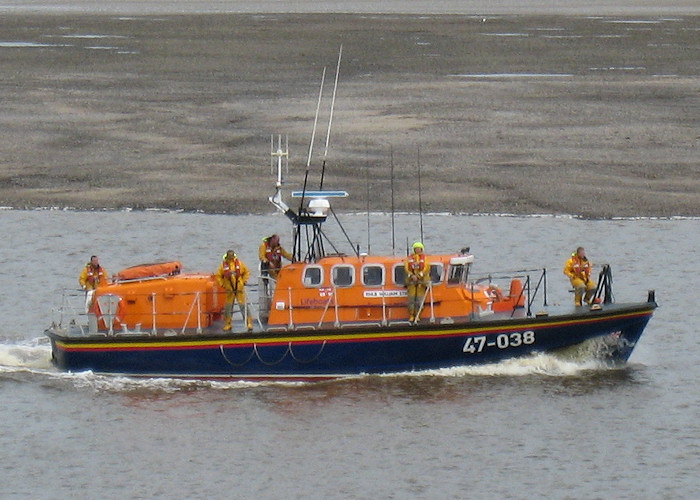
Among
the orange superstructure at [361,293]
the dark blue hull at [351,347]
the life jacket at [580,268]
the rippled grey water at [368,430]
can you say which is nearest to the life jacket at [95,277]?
the dark blue hull at [351,347]

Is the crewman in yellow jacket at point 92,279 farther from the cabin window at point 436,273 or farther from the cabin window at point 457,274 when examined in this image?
the cabin window at point 457,274

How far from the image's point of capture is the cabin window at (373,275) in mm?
25391

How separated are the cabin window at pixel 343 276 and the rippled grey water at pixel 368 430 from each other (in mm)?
1657

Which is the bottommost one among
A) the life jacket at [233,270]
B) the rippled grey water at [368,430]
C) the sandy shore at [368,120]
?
the rippled grey water at [368,430]

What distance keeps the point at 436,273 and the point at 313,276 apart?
6.77 feet

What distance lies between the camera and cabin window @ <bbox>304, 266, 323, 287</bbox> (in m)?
25.4

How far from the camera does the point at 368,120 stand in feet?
154

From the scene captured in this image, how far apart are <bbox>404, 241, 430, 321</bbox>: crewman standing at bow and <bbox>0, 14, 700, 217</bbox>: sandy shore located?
547 inches

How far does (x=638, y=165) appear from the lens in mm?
42656

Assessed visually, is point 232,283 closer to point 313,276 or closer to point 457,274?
point 313,276

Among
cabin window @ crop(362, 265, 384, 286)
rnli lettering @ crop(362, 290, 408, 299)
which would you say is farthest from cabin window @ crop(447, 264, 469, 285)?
cabin window @ crop(362, 265, 384, 286)

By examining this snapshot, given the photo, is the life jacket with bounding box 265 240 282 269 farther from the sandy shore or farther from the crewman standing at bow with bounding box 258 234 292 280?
the sandy shore

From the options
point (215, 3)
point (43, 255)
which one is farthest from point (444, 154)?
point (215, 3)

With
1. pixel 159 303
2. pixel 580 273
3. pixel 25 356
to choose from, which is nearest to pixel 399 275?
pixel 580 273
